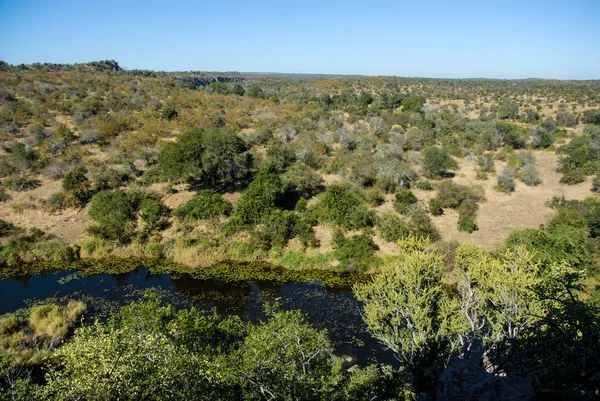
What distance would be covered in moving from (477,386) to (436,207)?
25744 mm

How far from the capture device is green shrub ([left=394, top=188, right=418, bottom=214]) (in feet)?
111

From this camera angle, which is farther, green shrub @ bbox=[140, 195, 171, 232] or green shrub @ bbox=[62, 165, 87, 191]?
green shrub @ bbox=[62, 165, 87, 191]

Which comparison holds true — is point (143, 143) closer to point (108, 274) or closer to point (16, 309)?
point (108, 274)

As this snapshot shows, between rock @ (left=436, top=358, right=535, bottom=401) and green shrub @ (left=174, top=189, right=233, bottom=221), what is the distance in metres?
24.5

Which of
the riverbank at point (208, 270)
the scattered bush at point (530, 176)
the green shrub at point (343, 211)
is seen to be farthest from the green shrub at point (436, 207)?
the scattered bush at point (530, 176)

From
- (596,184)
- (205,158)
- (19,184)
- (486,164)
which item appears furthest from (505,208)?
(19,184)

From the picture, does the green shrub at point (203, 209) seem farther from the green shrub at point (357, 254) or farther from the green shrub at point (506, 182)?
the green shrub at point (506, 182)

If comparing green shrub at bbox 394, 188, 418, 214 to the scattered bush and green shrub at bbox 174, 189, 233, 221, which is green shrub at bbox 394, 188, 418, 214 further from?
green shrub at bbox 174, 189, 233, 221

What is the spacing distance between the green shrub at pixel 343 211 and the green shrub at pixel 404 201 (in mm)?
3560

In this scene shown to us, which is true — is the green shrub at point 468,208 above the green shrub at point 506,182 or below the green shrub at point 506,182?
below

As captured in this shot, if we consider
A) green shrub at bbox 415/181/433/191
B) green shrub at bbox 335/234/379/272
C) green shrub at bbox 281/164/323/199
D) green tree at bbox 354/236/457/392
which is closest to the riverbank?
green shrub at bbox 335/234/379/272

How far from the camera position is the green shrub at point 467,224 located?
3078 centimetres

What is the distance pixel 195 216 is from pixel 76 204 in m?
12.5

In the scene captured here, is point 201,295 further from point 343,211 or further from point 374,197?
point 374,197
